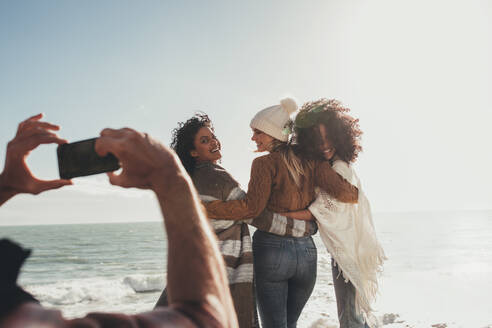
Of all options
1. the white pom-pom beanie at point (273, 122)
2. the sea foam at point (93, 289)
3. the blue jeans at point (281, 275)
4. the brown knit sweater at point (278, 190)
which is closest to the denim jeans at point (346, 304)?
the blue jeans at point (281, 275)

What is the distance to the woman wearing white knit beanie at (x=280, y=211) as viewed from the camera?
2.79 metres

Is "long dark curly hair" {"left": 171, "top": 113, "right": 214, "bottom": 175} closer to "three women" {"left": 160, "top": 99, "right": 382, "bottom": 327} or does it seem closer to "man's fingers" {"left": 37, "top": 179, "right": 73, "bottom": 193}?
"three women" {"left": 160, "top": 99, "right": 382, "bottom": 327}

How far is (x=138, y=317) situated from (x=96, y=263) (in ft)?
101

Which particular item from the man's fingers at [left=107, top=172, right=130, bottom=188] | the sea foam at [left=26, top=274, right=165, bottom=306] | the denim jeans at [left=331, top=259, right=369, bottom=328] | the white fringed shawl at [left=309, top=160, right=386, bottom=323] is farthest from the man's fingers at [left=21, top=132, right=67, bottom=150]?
the sea foam at [left=26, top=274, right=165, bottom=306]

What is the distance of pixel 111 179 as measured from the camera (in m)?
0.83

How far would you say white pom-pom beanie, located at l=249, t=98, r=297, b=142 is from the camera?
119 inches

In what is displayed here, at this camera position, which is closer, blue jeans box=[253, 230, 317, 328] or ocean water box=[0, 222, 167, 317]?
blue jeans box=[253, 230, 317, 328]

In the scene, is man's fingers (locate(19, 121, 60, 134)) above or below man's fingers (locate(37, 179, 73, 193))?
above

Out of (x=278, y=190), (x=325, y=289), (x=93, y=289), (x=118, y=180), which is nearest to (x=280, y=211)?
(x=278, y=190)

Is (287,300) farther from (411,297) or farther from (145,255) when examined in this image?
(145,255)

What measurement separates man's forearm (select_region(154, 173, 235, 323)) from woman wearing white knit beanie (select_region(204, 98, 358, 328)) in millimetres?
2004

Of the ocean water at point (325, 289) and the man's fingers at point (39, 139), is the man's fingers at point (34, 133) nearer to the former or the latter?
the man's fingers at point (39, 139)

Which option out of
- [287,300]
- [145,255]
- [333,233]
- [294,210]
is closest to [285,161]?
[294,210]

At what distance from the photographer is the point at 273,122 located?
3014 millimetres
